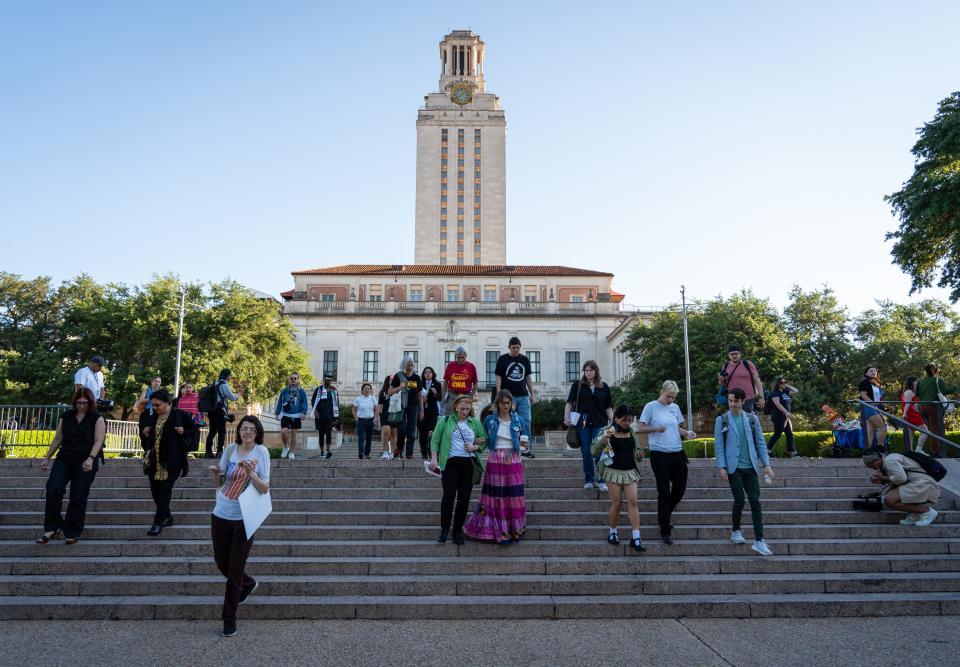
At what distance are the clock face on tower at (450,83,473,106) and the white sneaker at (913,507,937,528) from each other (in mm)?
85583

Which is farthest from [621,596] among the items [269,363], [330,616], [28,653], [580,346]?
[580,346]

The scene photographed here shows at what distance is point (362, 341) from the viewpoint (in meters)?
58.6

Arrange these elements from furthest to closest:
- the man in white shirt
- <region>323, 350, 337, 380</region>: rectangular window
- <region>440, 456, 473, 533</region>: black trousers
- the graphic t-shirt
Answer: <region>323, 350, 337, 380</region>: rectangular window
the man in white shirt
the graphic t-shirt
<region>440, 456, 473, 533</region>: black trousers

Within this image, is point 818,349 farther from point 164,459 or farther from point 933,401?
point 164,459

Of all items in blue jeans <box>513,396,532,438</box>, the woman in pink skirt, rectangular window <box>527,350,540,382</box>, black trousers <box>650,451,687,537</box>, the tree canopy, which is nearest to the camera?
the woman in pink skirt

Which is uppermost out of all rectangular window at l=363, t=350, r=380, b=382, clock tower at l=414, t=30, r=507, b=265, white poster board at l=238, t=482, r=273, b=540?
clock tower at l=414, t=30, r=507, b=265

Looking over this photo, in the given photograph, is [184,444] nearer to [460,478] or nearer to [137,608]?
[137,608]

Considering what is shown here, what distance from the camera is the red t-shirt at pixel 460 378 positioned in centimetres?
1135

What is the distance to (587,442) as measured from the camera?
407 inches

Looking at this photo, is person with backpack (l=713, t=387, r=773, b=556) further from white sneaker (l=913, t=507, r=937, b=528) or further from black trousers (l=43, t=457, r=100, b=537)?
black trousers (l=43, t=457, r=100, b=537)

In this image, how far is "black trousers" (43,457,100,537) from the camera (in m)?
8.21

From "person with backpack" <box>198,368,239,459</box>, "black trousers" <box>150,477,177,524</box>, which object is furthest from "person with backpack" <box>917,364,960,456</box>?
"person with backpack" <box>198,368,239,459</box>

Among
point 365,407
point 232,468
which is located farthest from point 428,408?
point 232,468

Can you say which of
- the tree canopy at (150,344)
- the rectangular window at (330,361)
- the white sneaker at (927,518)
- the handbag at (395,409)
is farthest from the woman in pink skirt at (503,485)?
the rectangular window at (330,361)
